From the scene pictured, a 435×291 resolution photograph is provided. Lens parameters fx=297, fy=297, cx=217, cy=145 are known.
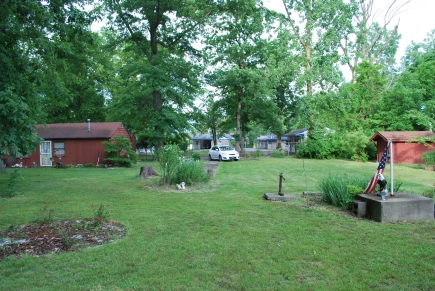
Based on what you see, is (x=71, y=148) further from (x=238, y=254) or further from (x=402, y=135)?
(x=402, y=135)

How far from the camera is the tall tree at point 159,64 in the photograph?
77.1ft

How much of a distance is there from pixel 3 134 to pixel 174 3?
20.7 metres

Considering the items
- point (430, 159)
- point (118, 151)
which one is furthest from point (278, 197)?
point (118, 151)

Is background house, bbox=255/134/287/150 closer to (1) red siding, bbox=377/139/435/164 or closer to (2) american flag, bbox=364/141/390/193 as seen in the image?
(1) red siding, bbox=377/139/435/164

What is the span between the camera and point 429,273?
11.7 ft

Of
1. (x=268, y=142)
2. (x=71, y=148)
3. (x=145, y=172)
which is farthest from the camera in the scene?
(x=268, y=142)

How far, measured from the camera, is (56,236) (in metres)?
4.98

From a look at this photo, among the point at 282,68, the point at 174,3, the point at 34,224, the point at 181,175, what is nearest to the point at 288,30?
the point at 282,68

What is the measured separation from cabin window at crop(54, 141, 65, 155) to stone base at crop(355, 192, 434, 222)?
73.1 ft

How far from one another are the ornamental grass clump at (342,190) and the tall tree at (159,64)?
17978 millimetres

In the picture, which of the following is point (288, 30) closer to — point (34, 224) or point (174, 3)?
point (174, 3)

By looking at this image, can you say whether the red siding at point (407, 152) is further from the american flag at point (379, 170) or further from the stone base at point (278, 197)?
the american flag at point (379, 170)

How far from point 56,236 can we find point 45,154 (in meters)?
20.7

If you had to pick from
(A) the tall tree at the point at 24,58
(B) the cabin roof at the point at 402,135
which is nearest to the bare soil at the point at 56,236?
(A) the tall tree at the point at 24,58
